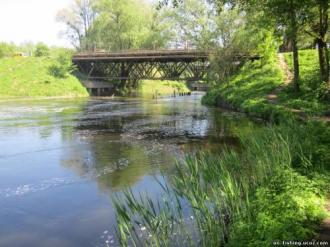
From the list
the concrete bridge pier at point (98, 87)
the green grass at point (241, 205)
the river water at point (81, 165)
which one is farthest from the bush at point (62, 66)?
the green grass at point (241, 205)

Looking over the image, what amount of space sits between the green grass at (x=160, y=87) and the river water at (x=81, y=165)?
5117cm

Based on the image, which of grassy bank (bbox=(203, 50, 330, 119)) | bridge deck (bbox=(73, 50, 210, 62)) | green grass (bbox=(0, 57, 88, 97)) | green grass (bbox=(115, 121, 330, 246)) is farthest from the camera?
green grass (bbox=(0, 57, 88, 97))

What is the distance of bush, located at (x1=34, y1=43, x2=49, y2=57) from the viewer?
259 feet

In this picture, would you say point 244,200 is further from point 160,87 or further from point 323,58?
point 160,87

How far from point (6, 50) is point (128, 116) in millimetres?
55927

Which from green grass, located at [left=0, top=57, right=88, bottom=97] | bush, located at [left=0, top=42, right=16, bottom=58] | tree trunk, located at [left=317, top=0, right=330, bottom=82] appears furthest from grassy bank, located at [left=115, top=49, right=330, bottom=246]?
bush, located at [left=0, top=42, right=16, bottom=58]

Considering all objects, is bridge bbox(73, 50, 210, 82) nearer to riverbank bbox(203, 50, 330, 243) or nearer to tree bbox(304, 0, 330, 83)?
riverbank bbox(203, 50, 330, 243)

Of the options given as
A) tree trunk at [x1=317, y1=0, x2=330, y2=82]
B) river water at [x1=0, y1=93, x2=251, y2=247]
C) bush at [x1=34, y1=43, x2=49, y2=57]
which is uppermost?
bush at [x1=34, y1=43, x2=49, y2=57]

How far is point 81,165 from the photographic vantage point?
15445 mm

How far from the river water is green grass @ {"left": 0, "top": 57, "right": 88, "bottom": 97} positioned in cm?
3208

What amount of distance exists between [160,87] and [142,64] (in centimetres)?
2351

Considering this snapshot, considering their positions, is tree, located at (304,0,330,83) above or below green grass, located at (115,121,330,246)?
above

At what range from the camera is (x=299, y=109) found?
77.2ft

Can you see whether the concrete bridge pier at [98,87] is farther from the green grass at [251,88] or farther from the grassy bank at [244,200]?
the grassy bank at [244,200]
